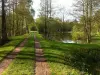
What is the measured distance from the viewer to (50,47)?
23.2m

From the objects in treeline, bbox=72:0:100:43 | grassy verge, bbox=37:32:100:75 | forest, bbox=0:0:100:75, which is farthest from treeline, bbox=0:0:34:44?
grassy verge, bbox=37:32:100:75

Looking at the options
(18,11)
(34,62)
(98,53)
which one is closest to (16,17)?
(18,11)

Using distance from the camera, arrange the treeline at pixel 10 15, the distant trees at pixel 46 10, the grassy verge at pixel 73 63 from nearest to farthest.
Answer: the grassy verge at pixel 73 63, the treeline at pixel 10 15, the distant trees at pixel 46 10

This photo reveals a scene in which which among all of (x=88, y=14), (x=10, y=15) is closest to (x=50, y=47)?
(x=88, y=14)

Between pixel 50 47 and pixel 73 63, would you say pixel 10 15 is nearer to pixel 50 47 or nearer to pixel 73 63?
pixel 50 47

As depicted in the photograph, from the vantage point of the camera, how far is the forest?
1314cm

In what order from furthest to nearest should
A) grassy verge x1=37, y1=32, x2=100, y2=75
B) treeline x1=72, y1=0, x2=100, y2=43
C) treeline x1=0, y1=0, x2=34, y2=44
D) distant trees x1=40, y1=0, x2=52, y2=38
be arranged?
distant trees x1=40, y1=0, x2=52, y2=38
treeline x1=72, y1=0, x2=100, y2=43
treeline x1=0, y1=0, x2=34, y2=44
grassy verge x1=37, y1=32, x2=100, y2=75

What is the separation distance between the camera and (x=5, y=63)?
14.3m

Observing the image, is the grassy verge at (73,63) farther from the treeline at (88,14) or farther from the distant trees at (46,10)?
the distant trees at (46,10)

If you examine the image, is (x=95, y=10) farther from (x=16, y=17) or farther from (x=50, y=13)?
(x=16, y=17)

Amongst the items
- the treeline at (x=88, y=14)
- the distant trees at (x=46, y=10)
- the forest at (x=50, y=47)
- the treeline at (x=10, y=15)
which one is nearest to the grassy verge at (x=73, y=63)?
the forest at (x=50, y=47)

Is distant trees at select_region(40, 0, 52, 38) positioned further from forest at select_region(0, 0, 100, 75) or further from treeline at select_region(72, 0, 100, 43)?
treeline at select_region(72, 0, 100, 43)

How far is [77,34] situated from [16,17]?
15.7 m

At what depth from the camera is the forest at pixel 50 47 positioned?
13139 mm
